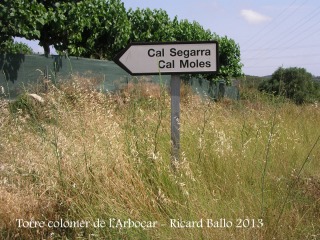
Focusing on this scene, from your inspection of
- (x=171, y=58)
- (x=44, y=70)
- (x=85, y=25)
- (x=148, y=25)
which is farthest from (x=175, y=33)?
(x=171, y=58)

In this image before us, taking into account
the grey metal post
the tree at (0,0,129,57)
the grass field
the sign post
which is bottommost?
the grass field

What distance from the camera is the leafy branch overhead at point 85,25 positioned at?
9.71m

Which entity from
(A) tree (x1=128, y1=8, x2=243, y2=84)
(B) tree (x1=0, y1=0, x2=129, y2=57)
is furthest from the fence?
(A) tree (x1=128, y1=8, x2=243, y2=84)

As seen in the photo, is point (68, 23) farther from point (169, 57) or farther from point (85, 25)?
point (169, 57)

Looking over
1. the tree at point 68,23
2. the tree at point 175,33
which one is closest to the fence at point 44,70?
the tree at point 68,23

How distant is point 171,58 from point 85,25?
31.6 ft

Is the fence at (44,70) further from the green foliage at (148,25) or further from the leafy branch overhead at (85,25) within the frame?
the green foliage at (148,25)

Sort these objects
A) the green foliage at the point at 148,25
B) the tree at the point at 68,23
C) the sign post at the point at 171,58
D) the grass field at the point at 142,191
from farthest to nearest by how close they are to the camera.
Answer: the green foliage at the point at 148,25
the tree at the point at 68,23
the sign post at the point at 171,58
the grass field at the point at 142,191

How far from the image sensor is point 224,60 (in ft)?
75.0

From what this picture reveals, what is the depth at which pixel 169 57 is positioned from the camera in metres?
3.36

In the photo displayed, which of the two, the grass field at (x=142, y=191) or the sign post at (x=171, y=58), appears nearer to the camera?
the grass field at (x=142, y=191)

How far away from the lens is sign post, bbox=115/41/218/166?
3334mm

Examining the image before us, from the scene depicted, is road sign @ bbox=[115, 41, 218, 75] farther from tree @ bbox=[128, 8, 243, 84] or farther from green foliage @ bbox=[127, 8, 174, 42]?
green foliage @ bbox=[127, 8, 174, 42]

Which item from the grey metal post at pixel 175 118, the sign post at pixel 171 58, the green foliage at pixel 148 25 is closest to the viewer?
the grey metal post at pixel 175 118
